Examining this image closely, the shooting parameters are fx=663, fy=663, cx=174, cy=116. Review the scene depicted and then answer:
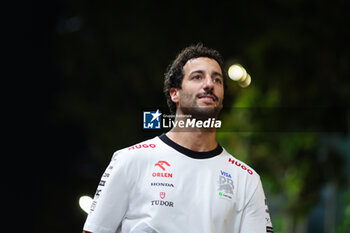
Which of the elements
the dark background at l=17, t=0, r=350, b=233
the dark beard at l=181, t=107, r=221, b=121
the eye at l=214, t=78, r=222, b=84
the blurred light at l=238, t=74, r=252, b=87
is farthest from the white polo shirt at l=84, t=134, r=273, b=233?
the blurred light at l=238, t=74, r=252, b=87

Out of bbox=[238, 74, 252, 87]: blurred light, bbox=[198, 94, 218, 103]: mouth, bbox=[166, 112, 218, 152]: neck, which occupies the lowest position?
bbox=[166, 112, 218, 152]: neck

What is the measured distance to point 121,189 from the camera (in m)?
4.22

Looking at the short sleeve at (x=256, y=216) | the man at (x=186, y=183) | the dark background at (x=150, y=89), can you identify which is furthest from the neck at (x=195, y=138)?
the dark background at (x=150, y=89)

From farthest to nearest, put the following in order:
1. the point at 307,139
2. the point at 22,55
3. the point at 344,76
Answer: the point at 22,55 → the point at 344,76 → the point at 307,139

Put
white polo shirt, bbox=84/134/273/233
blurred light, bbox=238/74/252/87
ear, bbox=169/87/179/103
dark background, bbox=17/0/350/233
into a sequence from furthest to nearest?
1. dark background, bbox=17/0/350/233
2. blurred light, bbox=238/74/252/87
3. ear, bbox=169/87/179/103
4. white polo shirt, bbox=84/134/273/233

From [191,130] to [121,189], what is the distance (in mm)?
637

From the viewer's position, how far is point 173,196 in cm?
423

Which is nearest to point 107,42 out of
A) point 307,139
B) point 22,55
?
point 22,55

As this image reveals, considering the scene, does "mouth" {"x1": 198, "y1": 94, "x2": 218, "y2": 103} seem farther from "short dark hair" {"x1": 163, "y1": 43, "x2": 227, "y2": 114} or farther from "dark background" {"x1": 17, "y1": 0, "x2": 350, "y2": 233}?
"dark background" {"x1": 17, "y1": 0, "x2": 350, "y2": 233}

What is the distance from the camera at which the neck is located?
446 cm

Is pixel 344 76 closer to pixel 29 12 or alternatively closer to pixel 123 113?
pixel 123 113

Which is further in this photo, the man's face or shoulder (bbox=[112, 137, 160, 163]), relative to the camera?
the man's face

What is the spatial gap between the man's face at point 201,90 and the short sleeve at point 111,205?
0.64 metres

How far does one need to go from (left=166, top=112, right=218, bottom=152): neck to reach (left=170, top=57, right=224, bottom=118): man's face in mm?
116
